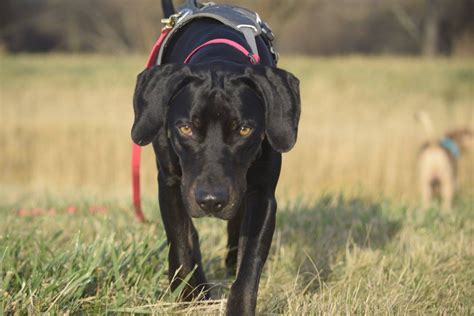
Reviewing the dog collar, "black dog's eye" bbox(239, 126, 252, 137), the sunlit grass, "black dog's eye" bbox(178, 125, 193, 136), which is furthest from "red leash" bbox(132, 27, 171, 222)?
the dog collar

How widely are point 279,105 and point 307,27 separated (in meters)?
22.6

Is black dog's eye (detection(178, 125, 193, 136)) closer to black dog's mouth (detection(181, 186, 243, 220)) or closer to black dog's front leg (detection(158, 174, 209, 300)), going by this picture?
black dog's mouth (detection(181, 186, 243, 220))

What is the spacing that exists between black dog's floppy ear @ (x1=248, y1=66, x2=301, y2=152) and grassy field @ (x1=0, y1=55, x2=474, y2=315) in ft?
2.24

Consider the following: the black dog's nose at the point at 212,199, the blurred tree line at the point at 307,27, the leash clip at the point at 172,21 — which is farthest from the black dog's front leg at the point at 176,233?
the blurred tree line at the point at 307,27

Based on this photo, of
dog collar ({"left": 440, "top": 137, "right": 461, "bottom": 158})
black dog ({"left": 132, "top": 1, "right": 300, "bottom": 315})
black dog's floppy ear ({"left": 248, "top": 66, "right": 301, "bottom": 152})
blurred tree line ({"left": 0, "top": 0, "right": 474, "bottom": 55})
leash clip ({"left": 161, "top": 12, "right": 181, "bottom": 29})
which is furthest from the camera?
blurred tree line ({"left": 0, "top": 0, "right": 474, "bottom": 55})

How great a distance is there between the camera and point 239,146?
9.37 feet

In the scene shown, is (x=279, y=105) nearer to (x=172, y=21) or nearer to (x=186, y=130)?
(x=186, y=130)

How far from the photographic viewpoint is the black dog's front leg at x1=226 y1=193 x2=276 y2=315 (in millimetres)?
2852

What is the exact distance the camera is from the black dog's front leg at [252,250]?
2852 millimetres

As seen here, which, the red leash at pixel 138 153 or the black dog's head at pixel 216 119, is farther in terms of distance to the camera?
the red leash at pixel 138 153

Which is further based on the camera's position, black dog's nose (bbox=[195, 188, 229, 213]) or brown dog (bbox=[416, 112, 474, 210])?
brown dog (bbox=[416, 112, 474, 210])

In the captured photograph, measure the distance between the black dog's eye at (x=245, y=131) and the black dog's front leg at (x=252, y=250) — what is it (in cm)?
33

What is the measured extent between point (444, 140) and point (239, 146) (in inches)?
315

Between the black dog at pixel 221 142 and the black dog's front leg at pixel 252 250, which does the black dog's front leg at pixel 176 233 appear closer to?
the black dog at pixel 221 142
